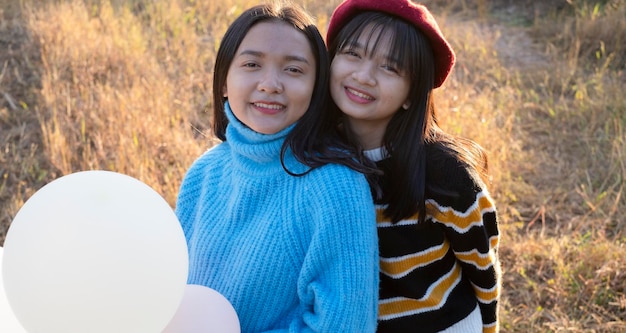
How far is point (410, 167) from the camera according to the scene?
1.94 metres

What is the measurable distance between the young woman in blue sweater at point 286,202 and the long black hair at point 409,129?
0.46 ft

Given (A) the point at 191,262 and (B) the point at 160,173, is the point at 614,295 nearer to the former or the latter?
(A) the point at 191,262

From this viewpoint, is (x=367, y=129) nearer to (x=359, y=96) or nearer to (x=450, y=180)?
(x=359, y=96)

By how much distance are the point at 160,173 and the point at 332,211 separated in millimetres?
2187

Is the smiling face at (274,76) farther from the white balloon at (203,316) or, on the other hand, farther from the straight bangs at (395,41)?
the white balloon at (203,316)

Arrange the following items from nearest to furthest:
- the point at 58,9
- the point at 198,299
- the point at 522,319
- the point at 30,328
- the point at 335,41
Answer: the point at 30,328
the point at 198,299
the point at 335,41
the point at 522,319
the point at 58,9

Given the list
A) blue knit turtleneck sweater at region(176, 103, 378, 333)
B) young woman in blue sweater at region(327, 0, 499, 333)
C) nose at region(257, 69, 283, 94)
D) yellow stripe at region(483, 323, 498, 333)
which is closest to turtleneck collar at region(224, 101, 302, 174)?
blue knit turtleneck sweater at region(176, 103, 378, 333)

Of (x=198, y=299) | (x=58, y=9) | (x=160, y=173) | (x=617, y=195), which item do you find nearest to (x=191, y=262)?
(x=198, y=299)

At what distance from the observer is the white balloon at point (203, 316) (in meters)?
1.66

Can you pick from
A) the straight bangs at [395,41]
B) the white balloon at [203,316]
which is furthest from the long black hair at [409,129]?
the white balloon at [203,316]

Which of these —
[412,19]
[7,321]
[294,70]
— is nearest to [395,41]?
[412,19]

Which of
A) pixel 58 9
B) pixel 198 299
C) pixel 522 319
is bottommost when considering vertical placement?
pixel 522 319

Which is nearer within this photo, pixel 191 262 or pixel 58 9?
pixel 191 262

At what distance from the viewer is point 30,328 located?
1.52 metres
